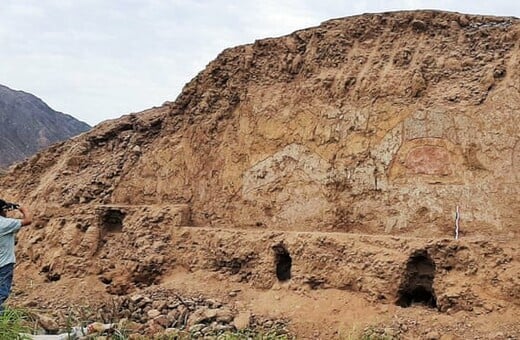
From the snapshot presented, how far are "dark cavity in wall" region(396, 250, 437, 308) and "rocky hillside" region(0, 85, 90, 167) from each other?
124ft

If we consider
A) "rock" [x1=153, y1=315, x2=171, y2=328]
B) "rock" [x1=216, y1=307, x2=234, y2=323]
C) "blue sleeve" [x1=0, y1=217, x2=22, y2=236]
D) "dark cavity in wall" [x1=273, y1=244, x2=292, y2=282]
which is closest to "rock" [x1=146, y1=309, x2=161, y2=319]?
"rock" [x1=153, y1=315, x2=171, y2=328]

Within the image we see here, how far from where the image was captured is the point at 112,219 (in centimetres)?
1317

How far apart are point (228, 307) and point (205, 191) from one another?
318cm

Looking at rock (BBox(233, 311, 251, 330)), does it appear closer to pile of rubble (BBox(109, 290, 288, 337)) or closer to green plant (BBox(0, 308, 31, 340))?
pile of rubble (BBox(109, 290, 288, 337))

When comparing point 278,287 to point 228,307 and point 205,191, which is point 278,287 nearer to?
point 228,307

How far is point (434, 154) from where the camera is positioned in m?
10.6

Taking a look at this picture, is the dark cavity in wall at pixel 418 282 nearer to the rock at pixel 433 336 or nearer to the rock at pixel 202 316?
the rock at pixel 433 336

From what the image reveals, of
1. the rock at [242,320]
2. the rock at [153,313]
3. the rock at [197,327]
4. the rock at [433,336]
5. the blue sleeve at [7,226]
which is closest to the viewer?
the blue sleeve at [7,226]

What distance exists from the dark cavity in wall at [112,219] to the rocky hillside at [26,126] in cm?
3236

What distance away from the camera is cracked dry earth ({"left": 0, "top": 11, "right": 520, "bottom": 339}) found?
9.50 meters

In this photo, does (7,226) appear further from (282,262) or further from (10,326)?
(282,262)

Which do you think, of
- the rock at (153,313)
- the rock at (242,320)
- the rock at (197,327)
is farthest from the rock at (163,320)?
the rock at (242,320)

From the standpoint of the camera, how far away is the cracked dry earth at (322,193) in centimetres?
950

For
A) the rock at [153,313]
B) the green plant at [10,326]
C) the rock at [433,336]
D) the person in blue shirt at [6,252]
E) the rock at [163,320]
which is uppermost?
the person in blue shirt at [6,252]
